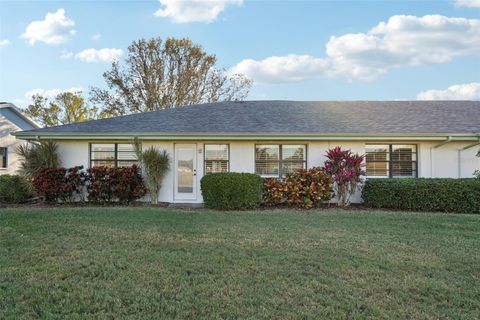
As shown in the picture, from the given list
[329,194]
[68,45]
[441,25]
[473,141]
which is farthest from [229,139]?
[68,45]

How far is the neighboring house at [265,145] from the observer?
38.7ft

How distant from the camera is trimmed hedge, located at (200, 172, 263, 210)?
10.4 meters

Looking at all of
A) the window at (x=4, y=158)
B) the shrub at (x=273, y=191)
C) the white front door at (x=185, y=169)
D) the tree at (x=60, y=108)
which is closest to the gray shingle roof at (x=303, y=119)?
the white front door at (x=185, y=169)

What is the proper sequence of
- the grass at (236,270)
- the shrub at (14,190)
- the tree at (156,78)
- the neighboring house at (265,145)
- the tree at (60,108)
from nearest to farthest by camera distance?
the grass at (236,270), the neighboring house at (265,145), the shrub at (14,190), the tree at (156,78), the tree at (60,108)

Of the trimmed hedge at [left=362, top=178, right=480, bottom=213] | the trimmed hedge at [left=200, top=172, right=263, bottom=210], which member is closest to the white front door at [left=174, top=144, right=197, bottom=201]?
the trimmed hedge at [left=200, top=172, right=263, bottom=210]

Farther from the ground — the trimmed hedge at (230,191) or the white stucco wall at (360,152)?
the white stucco wall at (360,152)

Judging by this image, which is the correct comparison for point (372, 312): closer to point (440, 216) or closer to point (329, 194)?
point (440, 216)

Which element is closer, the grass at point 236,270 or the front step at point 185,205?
the grass at point 236,270

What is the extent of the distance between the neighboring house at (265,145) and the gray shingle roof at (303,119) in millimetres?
36

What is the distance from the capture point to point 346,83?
2102cm

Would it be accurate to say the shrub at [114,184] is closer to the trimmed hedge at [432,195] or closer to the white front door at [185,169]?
the white front door at [185,169]

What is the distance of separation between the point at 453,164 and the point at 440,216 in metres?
4.17

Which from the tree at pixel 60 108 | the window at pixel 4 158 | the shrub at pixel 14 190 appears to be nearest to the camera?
the shrub at pixel 14 190

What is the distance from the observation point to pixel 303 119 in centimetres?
1345
